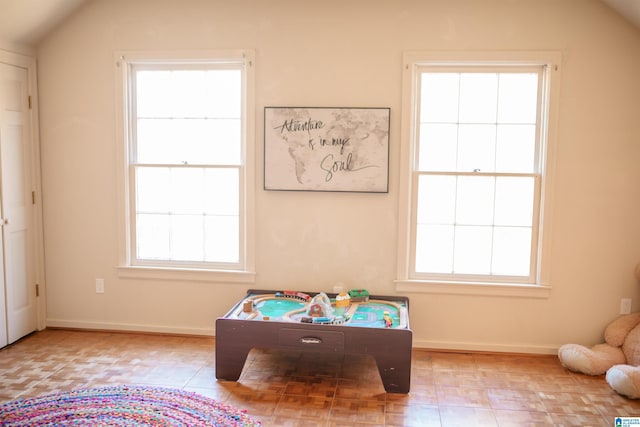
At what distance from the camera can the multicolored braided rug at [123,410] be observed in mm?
2732

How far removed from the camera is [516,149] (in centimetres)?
377

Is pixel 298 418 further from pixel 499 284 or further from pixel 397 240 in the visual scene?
pixel 499 284

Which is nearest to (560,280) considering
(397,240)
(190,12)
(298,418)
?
(397,240)

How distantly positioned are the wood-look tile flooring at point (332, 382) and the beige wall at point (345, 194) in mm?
290

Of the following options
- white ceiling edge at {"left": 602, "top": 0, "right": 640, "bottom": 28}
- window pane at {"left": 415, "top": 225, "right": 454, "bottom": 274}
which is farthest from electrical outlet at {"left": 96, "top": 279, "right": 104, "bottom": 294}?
white ceiling edge at {"left": 602, "top": 0, "right": 640, "bottom": 28}

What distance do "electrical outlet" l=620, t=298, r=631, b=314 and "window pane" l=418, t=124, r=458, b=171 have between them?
1504 millimetres

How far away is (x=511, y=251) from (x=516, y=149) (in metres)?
0.74

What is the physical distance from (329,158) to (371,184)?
357 millimetres

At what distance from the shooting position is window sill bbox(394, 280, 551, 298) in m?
3.75

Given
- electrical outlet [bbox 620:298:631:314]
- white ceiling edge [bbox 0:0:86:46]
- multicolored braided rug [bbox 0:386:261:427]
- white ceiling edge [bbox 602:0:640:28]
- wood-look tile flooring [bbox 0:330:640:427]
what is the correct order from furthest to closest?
electrical outlet [bbox 620:298:631:314] → white ceiling edge [bbox 0:0:86:46] → white ceiling edge [bbox 602:0:640:28] → wood-look tile flooring [bbox 0:330:640:427] → multicolored braided rug [bbox 0:386:261:427]

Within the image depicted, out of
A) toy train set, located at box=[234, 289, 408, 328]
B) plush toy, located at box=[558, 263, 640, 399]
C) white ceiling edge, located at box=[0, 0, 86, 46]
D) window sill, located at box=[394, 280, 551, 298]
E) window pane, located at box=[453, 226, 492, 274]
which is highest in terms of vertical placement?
white ceiling edge, located at box=[0, 0, 86, 46]

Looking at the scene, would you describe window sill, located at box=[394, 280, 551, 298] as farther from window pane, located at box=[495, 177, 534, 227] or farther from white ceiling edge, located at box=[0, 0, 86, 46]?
white ceiling edge, located at box=[0, 0, 86, 46]

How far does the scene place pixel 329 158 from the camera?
12.5ft

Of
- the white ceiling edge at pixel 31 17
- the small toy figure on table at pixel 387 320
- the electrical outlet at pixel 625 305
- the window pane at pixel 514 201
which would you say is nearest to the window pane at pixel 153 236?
the white ceiling edge at pixel 31 17
